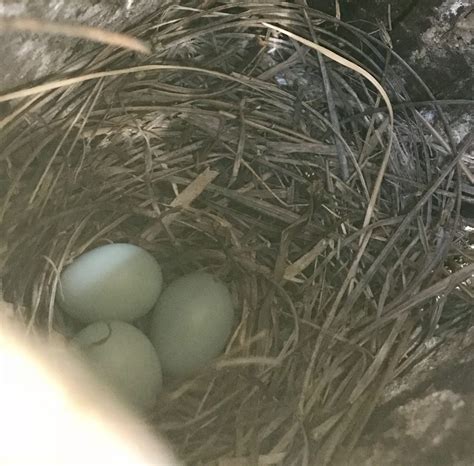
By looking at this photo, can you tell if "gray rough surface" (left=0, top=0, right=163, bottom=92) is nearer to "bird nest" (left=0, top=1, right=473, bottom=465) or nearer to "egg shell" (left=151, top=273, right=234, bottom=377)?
"bird nest" (left=0, top=1, right=473, bottom=465)

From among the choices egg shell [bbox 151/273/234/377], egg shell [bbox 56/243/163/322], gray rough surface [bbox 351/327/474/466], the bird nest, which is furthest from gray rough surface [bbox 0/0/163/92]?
gray rough surface [bbox 351/327/474/466]

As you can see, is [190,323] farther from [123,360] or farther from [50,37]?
[50,37]

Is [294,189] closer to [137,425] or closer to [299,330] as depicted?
[299,330]

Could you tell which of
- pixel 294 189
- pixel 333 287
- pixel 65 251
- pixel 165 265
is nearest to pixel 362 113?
pixel 294 189

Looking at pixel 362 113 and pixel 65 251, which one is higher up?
pixel 362 113

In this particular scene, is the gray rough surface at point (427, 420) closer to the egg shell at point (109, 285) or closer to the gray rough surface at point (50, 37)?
the egg shell at point (109, 285)
